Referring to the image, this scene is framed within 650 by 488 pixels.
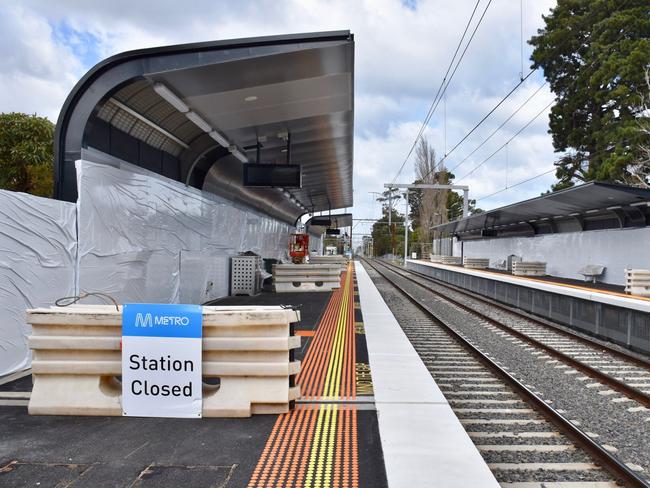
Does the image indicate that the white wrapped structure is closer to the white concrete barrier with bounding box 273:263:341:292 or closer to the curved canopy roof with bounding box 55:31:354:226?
the curved canopy roof with bounding box 55:31:354:226

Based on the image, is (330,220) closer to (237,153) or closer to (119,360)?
(237,153)

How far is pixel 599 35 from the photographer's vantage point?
90.1 ft

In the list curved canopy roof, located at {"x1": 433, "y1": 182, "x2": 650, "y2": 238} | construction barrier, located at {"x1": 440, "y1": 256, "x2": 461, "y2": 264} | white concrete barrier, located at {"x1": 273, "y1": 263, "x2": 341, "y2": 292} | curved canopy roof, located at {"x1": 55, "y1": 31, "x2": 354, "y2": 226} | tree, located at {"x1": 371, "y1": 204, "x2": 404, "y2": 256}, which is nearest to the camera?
curved canopy roof, located at {"x1": 55, "y1": 31, "x2": 354, "y2": 226}

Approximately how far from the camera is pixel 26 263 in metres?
5.70

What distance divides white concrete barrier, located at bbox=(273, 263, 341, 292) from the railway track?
418 inches

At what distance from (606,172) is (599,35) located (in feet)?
30.6

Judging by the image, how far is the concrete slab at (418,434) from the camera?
3.14 m

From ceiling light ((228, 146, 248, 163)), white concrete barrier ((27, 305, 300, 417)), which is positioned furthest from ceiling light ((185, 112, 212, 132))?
white concrete barrier ((27, 305, 300, 417))

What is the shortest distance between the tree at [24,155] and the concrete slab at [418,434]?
1866cm

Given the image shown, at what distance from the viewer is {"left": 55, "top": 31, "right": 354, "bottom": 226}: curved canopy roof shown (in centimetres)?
756

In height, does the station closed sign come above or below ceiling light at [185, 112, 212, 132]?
below

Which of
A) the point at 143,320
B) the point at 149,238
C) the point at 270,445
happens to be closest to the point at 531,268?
the point at 149,238

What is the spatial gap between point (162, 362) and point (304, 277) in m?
14.3

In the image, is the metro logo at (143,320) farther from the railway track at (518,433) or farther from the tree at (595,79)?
the tree at (595,79)
